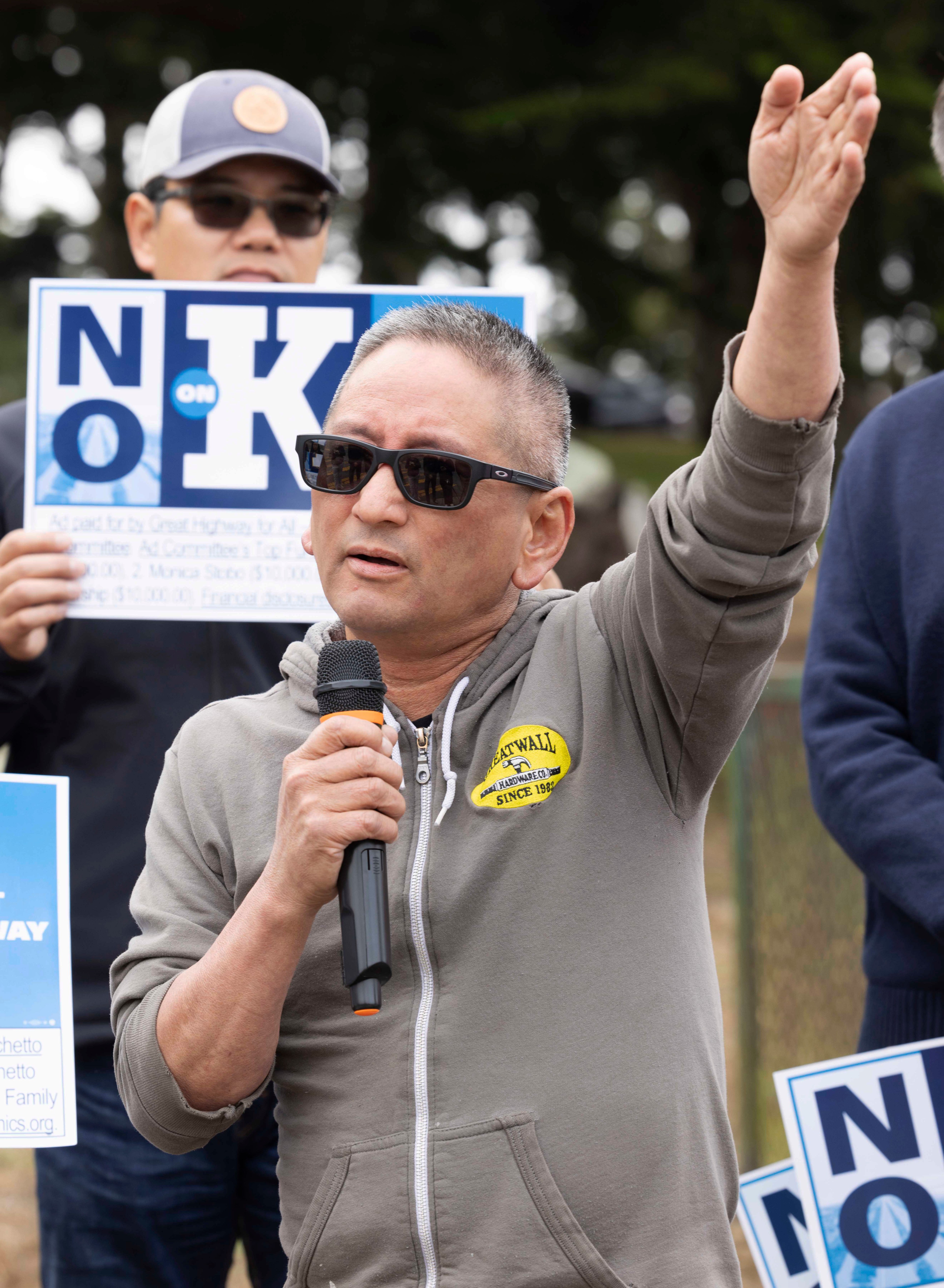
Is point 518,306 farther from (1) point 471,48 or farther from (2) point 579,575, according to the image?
(1) point 471,48

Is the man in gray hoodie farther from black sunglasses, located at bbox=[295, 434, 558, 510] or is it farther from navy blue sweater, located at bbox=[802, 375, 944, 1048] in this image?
navy blue sweater, located at bbox=[802, 375, 944, 1048]

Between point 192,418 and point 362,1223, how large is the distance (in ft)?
4.80

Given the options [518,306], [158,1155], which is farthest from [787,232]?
[158,1155]

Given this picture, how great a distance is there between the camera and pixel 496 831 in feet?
5.86

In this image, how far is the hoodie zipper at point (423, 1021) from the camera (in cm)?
168

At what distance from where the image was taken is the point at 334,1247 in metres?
1.71

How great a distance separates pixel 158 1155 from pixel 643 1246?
44.9 inches

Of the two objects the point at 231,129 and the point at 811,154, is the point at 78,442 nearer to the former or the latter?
the point at 231,129

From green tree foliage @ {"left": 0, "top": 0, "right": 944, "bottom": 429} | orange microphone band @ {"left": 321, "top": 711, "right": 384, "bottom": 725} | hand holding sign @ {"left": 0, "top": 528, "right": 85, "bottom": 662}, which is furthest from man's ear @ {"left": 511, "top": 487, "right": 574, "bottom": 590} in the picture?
green tree foliage @ {"left": 0, "top": 0, "right": 944, "bottom": 429}

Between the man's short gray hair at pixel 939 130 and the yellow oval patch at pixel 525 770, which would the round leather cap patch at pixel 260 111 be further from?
the yellow oval patch at pixel 525 770

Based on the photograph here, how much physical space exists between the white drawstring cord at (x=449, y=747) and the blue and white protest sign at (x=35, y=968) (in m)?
0.74

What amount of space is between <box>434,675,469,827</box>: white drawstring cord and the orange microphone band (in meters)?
0.18

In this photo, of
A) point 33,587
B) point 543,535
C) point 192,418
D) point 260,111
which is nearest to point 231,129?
point 260,111

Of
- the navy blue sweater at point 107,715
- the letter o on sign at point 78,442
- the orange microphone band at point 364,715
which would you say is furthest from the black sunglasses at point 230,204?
the orange microphone band at point 364,715
